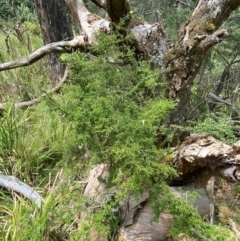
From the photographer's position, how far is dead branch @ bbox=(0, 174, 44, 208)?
2.73m

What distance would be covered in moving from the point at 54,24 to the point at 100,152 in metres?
2.66

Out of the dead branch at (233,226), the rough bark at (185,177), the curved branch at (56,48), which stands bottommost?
the dead branch at (233,226)

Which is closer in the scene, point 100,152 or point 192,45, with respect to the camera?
point 100,152

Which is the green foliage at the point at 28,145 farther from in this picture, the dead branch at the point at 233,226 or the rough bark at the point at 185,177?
the dead branch at the point at 233,226

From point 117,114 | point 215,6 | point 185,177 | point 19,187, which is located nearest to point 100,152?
point 117,114

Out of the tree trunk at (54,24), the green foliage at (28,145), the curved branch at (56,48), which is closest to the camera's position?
the curved branch at (56,48)

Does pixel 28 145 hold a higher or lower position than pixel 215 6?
lower

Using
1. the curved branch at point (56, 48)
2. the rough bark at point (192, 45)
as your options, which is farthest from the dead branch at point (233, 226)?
the curved branch at point (56, 48)

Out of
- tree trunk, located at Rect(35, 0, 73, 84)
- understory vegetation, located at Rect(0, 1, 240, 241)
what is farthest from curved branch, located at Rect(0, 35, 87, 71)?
tree trunk, located at Rect(35, 0, 73, 84)

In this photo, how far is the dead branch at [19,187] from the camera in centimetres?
273

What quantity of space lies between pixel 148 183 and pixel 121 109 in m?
0.51

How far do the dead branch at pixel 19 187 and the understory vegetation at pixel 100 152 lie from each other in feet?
0.17

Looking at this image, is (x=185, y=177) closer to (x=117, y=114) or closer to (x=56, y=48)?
(x=117, y=114)

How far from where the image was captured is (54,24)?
14.3 feet
